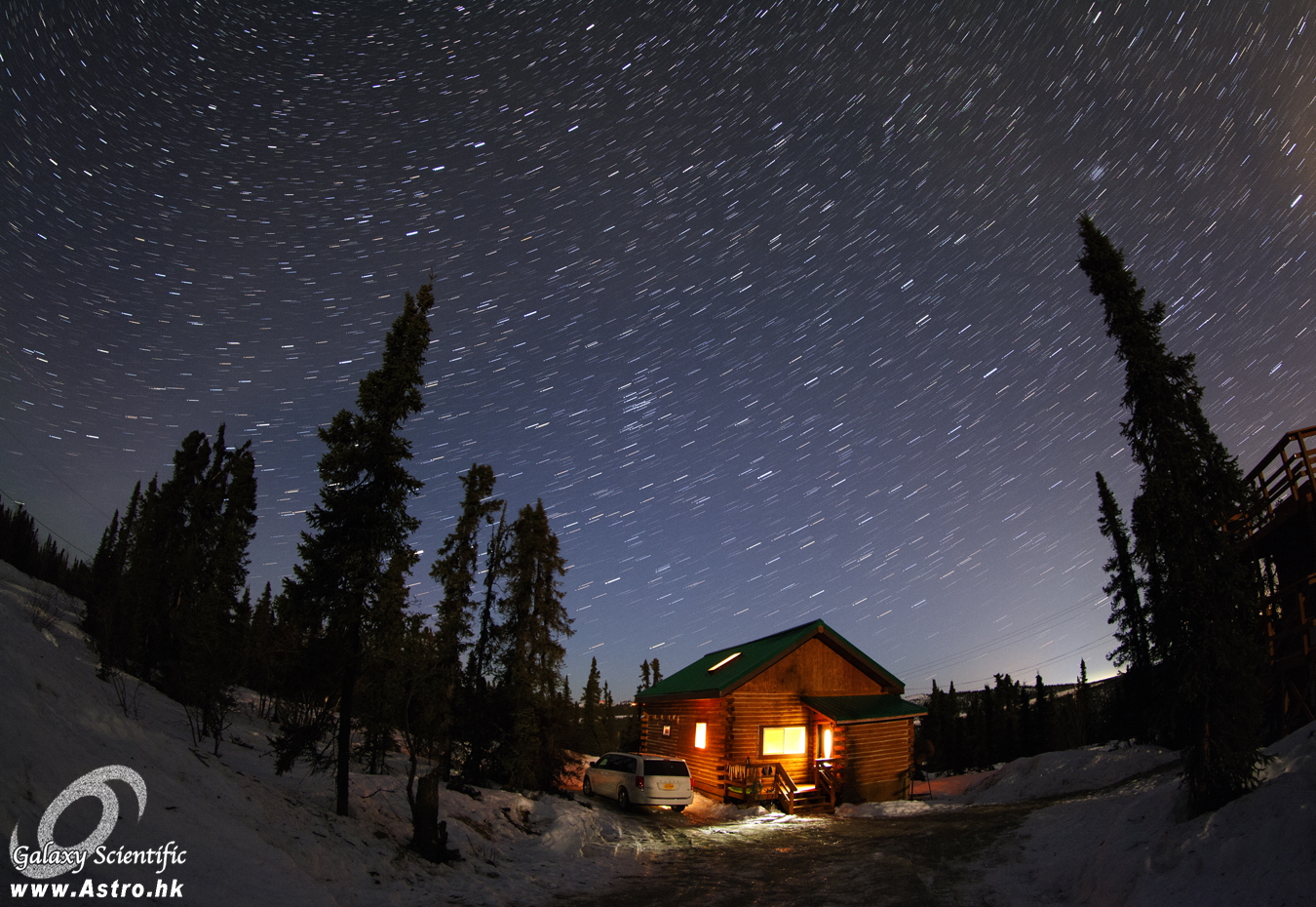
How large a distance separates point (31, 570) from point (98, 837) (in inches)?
2216

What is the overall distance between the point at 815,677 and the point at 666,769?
29.2 ft

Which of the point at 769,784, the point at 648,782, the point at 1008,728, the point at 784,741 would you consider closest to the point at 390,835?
the point at 648,782

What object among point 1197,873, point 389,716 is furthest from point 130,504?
point 1197,873

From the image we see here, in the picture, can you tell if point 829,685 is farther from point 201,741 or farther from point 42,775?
point 42,775

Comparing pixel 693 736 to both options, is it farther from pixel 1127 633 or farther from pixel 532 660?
pixel 1127 633

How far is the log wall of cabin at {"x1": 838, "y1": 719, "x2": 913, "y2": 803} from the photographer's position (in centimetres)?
2528

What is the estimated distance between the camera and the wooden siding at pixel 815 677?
2547 cm

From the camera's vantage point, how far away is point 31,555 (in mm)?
48281

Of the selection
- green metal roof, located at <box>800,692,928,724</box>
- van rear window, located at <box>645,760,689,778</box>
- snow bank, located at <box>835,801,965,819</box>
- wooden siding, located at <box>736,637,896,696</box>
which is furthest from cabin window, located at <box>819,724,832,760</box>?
van rear window, located at <box>645,760,689,778</box>

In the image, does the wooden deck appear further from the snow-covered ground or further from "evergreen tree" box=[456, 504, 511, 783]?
"evergreen tree" box=[456, 504, 511, 783]

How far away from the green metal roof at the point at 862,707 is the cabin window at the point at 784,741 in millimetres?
1314

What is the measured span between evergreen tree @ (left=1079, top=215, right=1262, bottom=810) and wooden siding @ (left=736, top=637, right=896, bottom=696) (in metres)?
15.2

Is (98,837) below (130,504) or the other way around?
below

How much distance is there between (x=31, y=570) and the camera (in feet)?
152
